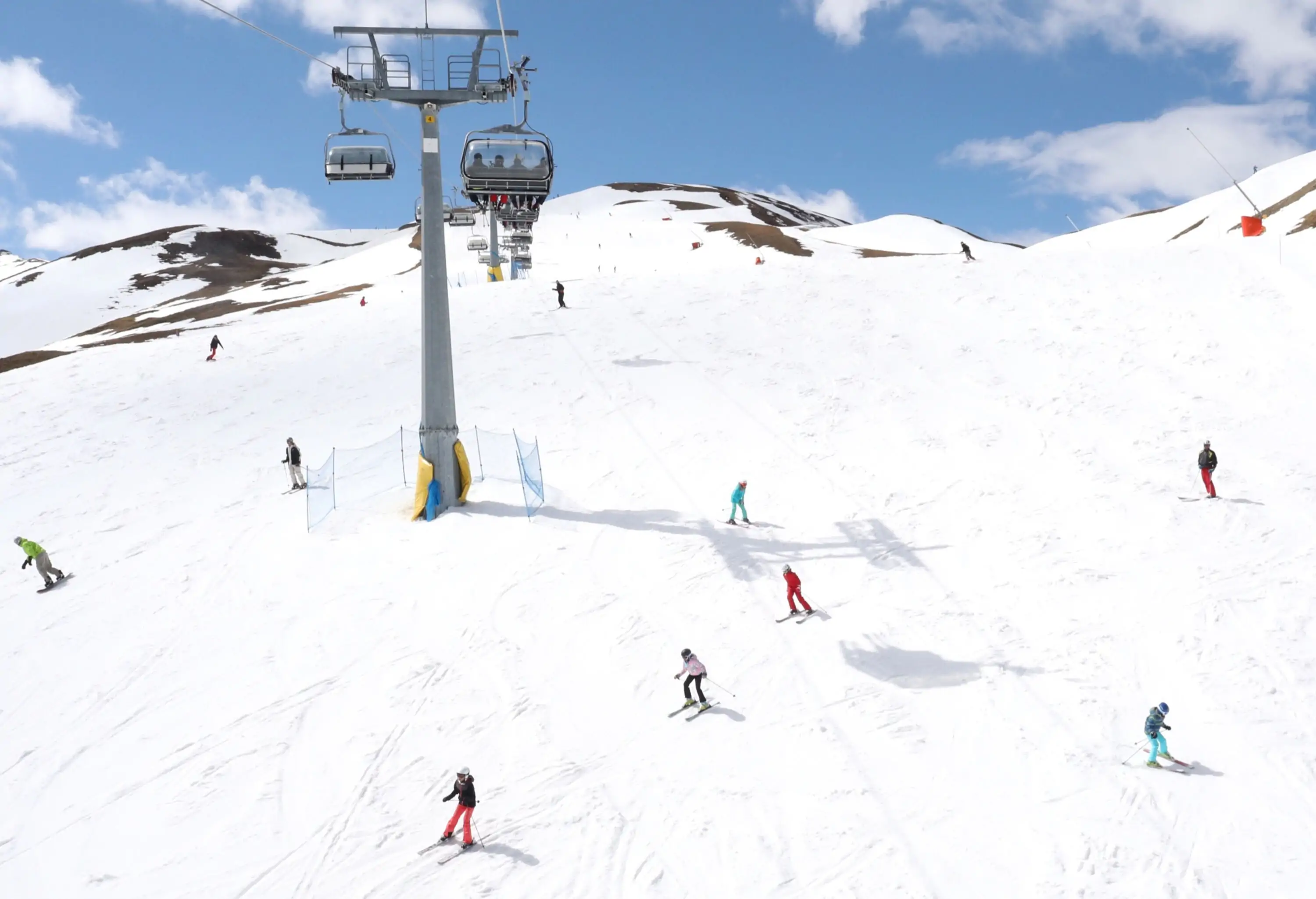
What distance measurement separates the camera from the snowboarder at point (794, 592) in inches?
563

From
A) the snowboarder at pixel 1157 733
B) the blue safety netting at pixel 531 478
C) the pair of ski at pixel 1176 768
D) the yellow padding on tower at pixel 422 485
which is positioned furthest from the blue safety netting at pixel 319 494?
the pair of ski at pixel 1176 768

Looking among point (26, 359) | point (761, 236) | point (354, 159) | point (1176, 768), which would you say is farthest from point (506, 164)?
point (26, 359)

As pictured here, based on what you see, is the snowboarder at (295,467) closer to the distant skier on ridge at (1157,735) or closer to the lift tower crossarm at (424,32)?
the lift tower crossarm at (424,32)

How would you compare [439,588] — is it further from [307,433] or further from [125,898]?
[307,433]

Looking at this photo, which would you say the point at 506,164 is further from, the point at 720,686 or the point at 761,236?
the point at 761,236

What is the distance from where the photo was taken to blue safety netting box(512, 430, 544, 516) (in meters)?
19.3

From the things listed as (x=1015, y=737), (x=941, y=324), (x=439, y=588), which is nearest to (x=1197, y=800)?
(x=1015, y=737)

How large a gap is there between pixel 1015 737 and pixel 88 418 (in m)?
31.2

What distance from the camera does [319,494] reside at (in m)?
20.9

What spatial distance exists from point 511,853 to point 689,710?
135 inches

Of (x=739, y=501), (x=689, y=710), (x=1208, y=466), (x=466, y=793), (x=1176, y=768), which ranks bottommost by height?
(x=689, y=710)

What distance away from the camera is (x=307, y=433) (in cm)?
2561

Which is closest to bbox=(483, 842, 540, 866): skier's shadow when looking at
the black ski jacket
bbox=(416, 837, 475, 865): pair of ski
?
bbox=(416, 837, 475, 865): pair of ski

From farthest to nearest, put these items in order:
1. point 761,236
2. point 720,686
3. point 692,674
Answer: point 761,236 < point 720,686 < point 692,674
